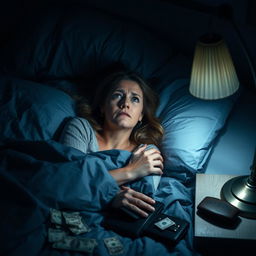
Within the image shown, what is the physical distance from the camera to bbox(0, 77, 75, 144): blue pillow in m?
2.23

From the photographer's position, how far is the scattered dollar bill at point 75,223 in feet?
5.77

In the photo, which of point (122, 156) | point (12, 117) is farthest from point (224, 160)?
point (12, 117)

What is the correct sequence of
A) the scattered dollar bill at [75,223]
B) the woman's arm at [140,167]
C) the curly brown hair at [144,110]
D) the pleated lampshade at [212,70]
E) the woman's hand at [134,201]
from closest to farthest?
1. the pleated lampshade at [212,70]
2. the scattered dollar bill at [75,223]
3. the woman's hand at [134,201]
4. the woman's arm at [140,167]
5. the curly brown hair at [144,110]

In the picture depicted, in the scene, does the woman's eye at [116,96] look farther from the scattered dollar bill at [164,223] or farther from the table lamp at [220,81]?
the scattered dollar bill at [164,223]

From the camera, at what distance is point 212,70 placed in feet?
5.57

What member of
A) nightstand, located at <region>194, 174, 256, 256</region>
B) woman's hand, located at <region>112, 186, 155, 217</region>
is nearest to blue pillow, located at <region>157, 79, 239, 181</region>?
woman's hand, located at <region>112, 186, 155, 217</region>

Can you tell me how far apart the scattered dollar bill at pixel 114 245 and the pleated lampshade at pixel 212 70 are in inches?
26.1

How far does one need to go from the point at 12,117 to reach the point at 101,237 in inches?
33.6

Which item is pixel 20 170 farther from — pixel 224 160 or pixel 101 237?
Answer: pixel 224 160

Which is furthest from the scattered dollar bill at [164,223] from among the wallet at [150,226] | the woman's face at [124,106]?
the woman's face at [124,106]

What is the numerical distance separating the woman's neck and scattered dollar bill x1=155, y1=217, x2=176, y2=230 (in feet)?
2.00

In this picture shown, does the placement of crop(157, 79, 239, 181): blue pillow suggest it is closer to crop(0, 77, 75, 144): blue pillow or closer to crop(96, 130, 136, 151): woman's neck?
crop(96, 130, 136, 151): woman's neck

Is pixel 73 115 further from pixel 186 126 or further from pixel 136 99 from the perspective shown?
pixel 186 126

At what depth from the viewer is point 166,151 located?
7.31ft
